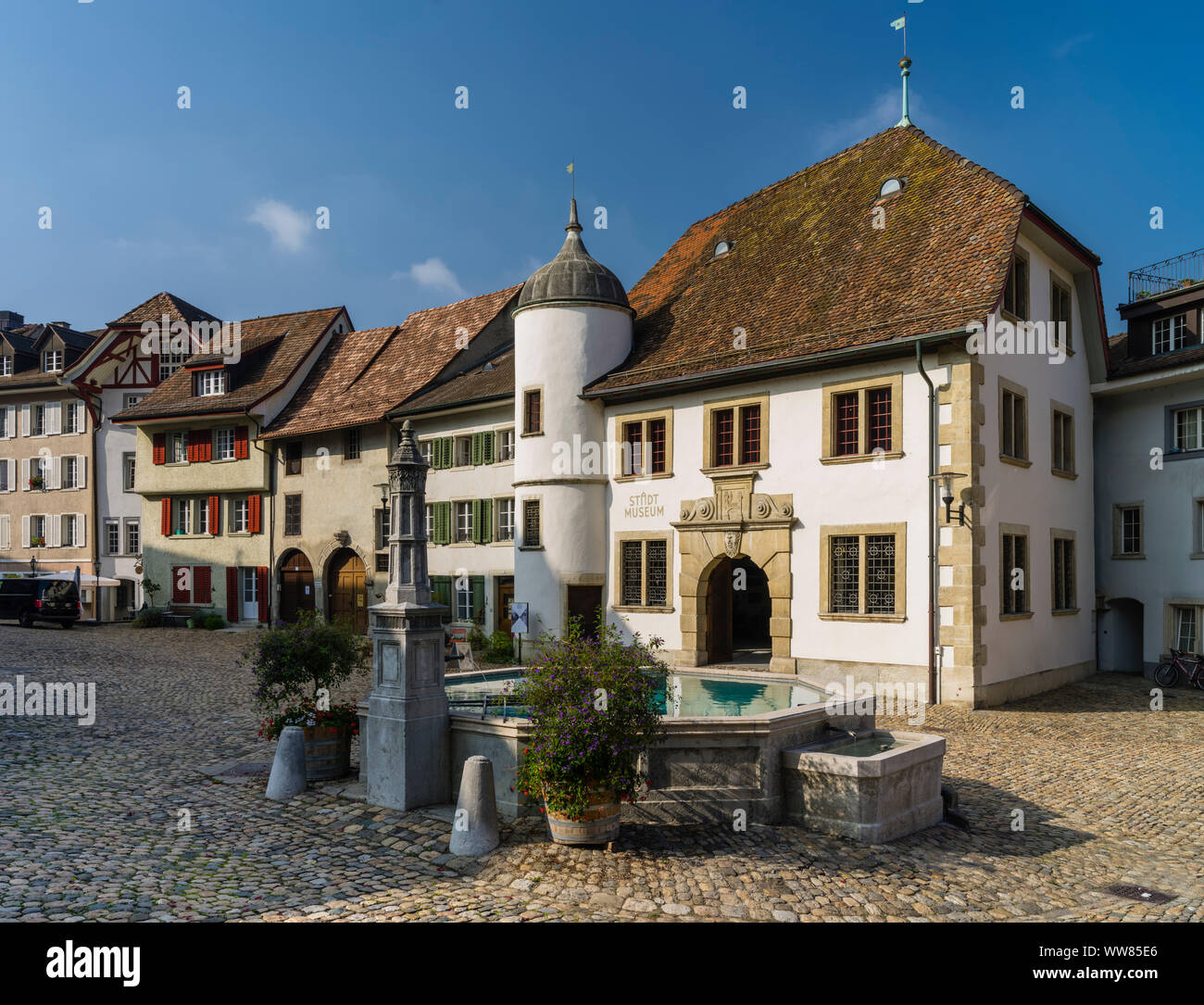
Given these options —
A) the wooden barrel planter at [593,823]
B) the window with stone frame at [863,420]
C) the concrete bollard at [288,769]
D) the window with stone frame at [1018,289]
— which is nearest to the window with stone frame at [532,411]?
the window with stone frame at [863,420]

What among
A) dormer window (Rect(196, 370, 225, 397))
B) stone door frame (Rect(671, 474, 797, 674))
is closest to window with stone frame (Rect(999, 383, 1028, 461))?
stone door frame (Rect(671, 474, 797, 674))

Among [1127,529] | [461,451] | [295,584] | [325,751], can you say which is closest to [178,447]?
[295,584]

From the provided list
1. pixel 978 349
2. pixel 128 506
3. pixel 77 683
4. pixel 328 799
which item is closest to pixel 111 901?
pixel 328 799

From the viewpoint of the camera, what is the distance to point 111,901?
6918mm

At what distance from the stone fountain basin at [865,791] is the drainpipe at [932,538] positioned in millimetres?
7472

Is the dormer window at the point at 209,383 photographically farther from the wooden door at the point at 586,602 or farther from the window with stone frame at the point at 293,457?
the wooden door at the point at 586,602

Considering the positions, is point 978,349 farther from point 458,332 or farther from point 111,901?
point 458,332

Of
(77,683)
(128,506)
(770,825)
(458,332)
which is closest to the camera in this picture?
(770,825)

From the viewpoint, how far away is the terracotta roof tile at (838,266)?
18.1 metres

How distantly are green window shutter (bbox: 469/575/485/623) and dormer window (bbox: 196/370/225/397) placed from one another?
1422cm

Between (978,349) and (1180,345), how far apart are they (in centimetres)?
926

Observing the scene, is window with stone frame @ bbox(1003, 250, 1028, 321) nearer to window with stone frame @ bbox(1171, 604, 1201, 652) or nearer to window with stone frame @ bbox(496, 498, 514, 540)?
window with stone frame @ bbox(1171, 604, 1201, 652)

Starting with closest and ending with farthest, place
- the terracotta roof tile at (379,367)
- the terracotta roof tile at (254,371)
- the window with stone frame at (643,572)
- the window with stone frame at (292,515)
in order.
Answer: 1. the window with stone frame at (643,572)
2. the terracotta roof tile at (379,367)
3. the window with stone frame at (292,515)
4. the terracotta roof tile at (254,371)

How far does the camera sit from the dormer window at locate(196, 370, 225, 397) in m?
34.8
